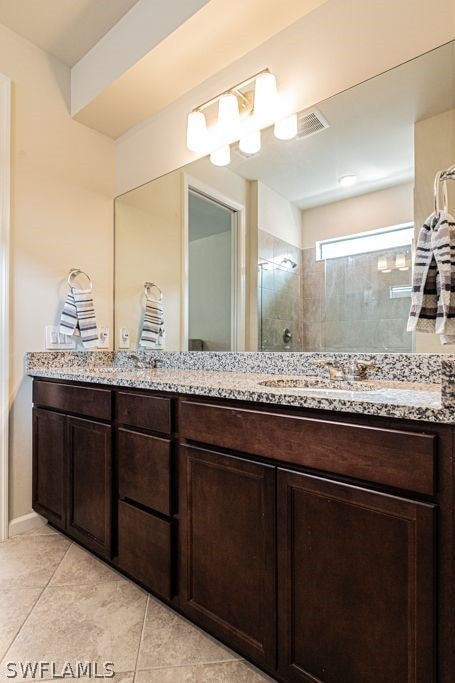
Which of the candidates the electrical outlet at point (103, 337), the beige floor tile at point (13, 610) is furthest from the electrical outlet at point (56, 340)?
the beige floor tile at point (13, 610)

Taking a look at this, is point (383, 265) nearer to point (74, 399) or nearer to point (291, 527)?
point (291, 527)

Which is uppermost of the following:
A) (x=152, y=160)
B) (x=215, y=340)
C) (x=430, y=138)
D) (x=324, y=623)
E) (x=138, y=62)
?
(x=138, y=62)

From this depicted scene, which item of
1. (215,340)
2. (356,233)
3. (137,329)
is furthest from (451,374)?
(137,329)

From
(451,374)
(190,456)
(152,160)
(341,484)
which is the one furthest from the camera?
(152,160)

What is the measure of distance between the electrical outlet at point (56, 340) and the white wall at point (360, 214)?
56.3 inches

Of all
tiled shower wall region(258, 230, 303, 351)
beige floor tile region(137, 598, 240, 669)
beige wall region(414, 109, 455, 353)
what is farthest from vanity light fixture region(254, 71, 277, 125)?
beige floor tile region(137, 598, 240, 669)

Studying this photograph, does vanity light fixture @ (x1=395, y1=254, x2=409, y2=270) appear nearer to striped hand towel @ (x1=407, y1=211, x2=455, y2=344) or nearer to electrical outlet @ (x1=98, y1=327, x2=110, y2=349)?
striped hand towel @ (x1=407, y1=211, x2=455, y2=344)

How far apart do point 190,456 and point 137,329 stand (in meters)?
1.29

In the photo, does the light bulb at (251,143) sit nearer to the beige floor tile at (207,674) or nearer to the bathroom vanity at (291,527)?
the bathroom vanity at (291,527)

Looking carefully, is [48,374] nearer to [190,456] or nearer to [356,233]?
[190,456]

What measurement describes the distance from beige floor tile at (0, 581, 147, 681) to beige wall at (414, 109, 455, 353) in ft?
4.49

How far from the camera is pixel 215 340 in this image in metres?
1.89

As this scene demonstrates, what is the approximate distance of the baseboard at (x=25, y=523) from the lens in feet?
6.19

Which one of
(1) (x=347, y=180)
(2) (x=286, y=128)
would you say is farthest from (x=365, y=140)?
(2) (x=286, y=128)
